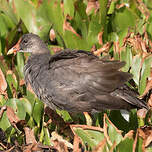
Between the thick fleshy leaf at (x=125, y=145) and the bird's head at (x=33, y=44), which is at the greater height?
the bird's head at (x=33, y=44)

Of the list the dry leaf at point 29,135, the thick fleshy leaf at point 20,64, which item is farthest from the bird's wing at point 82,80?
the thick fleshy leaf at point 20,64

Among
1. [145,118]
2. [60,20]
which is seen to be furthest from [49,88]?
[60,20]

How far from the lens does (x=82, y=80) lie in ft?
11.9

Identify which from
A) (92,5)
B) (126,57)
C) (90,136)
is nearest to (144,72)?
(126,57)

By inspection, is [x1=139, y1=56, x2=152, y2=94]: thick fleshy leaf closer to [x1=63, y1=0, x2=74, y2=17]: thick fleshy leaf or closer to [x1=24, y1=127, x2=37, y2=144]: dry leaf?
[x1=24, y1=127, x2=37, y2=144]: dry leaf

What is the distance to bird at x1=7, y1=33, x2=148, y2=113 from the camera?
361cm

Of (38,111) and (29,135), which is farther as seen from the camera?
(38,111)

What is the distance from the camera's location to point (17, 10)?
16.5 ft

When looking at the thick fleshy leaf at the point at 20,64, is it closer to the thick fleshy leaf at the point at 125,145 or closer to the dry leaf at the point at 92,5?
the dry leaf at the point at 92,5

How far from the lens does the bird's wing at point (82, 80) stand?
11.8 feet

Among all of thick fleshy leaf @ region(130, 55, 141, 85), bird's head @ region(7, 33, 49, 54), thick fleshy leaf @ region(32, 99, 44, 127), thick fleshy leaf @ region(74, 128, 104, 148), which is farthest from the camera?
bird's head @ region(7, 33, 49, 54)

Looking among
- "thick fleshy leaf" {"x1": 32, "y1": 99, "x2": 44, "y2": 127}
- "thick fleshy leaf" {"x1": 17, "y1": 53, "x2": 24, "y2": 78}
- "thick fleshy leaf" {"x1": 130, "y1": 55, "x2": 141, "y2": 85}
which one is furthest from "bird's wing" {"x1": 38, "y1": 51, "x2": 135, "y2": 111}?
"thick fleshy leaf" {"x1": 17, "y1": 53, "x2": 24, "y2": 78}

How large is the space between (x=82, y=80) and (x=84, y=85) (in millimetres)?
46

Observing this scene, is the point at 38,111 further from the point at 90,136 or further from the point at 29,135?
the point at 90,136
